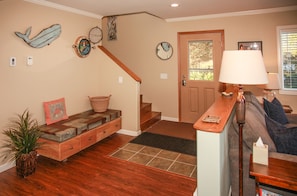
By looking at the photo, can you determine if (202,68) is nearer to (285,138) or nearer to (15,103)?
(285,138)

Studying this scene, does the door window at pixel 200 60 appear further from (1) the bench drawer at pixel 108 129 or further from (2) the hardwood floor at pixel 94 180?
(2) the hardwood floor at pixel 94 180

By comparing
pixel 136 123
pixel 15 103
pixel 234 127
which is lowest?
pixel 136 123

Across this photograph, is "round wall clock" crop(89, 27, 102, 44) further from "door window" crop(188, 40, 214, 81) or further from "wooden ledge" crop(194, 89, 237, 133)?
"wooden ledge" crop(194, 89, 237, 133)

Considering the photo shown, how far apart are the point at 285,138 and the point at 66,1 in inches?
136

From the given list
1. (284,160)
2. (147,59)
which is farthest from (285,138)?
(147,59)

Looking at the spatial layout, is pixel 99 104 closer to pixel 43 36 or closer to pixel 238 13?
pixel 43 36

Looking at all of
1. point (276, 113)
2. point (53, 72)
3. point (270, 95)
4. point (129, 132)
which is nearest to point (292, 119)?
point (276, 113)

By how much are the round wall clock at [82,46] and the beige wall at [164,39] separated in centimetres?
144

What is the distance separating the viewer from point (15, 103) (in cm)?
297

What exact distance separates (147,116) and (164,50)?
1.63 m

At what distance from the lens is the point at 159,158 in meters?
3.22

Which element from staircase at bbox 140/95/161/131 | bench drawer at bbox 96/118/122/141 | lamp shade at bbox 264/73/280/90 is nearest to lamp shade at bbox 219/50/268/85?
lamp shade at bbox 264/73/280/90

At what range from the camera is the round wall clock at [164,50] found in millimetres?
4973

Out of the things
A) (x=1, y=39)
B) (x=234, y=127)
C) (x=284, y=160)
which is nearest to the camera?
(x=284, y=160)
